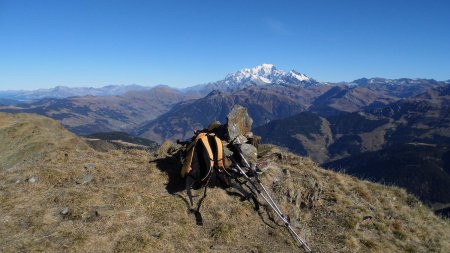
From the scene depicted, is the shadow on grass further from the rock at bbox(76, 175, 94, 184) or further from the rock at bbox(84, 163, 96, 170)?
the rock at bbox(76, 175, 94, 184)

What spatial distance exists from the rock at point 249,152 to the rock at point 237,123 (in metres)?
1.20

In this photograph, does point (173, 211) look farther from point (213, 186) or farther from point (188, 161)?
point (188, 161)

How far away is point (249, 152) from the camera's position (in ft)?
68.2

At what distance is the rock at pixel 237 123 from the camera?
2220 centimetres

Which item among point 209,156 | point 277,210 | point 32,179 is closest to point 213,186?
point 209,156

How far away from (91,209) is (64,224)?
1.45 m

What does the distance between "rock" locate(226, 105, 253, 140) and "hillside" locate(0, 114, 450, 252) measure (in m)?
1.92

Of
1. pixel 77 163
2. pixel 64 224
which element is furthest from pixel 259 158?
pixel 64 224

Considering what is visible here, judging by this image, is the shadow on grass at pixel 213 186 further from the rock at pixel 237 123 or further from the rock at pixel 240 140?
the rock at pixel 237 123

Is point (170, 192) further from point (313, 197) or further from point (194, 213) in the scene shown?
point (313, 197)

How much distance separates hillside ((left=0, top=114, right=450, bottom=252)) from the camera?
13609 mm

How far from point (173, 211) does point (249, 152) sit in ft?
20.7

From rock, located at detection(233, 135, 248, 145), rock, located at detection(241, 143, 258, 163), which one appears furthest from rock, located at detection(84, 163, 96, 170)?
rock, located at detection(241, 143, 258, 163)

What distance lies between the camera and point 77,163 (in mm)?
20156
